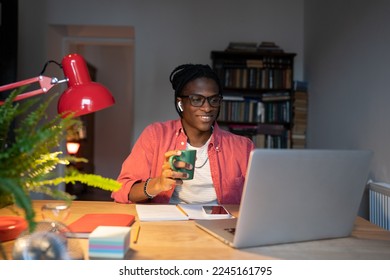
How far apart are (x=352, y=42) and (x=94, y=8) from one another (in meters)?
2.65

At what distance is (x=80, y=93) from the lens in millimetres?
1341

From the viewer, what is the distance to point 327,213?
105 cm

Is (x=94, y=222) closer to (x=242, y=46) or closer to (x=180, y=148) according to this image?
(x=180, y=148)

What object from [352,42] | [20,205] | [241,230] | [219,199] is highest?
[352,42]

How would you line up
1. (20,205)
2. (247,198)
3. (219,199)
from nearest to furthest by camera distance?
(20,205)
(247,198)
(219,199)

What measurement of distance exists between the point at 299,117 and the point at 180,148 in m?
2.49

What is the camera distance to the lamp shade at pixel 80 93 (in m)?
1.33

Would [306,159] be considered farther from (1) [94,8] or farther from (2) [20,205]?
(1) [94,8]

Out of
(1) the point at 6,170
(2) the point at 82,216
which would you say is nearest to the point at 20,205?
(1) the point at 6,170

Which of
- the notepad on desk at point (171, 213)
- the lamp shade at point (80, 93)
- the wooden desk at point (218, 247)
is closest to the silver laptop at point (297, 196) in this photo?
the wooden desk at point (218, 247)

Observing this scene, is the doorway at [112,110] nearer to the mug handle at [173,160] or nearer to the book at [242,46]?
the book at [242,46]

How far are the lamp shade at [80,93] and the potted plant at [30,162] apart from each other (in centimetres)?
35

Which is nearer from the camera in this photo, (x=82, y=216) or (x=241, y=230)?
(x=241, y=230)

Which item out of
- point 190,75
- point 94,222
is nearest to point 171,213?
point 94,222
